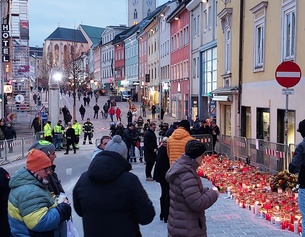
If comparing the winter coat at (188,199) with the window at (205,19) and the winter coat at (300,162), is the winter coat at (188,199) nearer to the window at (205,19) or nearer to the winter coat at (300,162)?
the winter coat at (300,162)

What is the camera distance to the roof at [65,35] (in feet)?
468

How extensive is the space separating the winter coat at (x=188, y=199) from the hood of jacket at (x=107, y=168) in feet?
3.44

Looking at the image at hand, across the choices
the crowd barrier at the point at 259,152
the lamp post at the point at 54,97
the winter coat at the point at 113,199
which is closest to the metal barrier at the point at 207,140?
the crowd barrier at the point at 259,152

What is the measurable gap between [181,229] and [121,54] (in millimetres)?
84331

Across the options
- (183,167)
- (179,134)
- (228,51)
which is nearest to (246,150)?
(179,134)

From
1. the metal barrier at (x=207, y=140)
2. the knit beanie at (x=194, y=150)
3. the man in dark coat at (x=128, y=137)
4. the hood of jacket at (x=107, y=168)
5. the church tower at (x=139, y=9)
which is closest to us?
the hood of jacket at (x=107, y=168)

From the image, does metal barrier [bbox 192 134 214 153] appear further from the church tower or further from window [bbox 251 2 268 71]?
the church tower

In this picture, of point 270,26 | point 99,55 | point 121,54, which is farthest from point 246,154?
point 99,55

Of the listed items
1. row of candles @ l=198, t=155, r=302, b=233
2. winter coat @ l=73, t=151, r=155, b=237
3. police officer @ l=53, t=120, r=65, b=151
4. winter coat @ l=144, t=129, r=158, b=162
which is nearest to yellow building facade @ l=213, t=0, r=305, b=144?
row of candles @ l=198, t=155, r=302, b=233

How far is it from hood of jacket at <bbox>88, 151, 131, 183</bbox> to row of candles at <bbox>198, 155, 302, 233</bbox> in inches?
191

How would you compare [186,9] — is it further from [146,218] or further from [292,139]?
[146,218]

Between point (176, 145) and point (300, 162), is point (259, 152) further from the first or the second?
point (300, 162)

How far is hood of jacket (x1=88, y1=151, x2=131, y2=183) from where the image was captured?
3.60 metres

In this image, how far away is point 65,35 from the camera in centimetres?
14475
